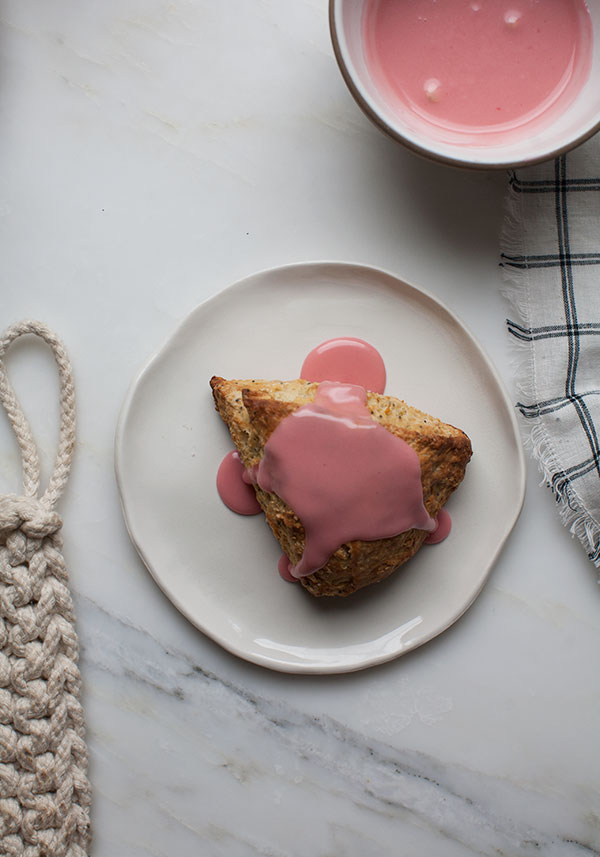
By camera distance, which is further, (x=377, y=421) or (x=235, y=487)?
(x=235, y=487)

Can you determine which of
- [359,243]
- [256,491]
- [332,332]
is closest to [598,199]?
[359,243]

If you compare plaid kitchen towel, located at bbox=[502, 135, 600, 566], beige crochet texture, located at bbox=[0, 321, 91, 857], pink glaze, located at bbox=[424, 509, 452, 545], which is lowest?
beige crochet texture, located at bbox=[0, 321, 91, 857]

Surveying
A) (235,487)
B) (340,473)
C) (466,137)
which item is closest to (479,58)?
(466,137)

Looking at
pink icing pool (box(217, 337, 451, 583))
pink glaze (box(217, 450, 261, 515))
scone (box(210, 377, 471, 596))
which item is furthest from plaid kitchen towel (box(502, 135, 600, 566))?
pink glaze (box(217, 450, 261, 515))

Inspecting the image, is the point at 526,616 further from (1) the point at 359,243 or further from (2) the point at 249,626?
(1) the point at 359,243

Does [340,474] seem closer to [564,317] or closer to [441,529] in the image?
[441,529]

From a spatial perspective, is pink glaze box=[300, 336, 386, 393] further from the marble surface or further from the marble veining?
the marble veining

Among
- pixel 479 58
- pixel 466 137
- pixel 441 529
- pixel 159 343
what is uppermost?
pixel 479 58

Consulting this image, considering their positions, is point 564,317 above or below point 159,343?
above
